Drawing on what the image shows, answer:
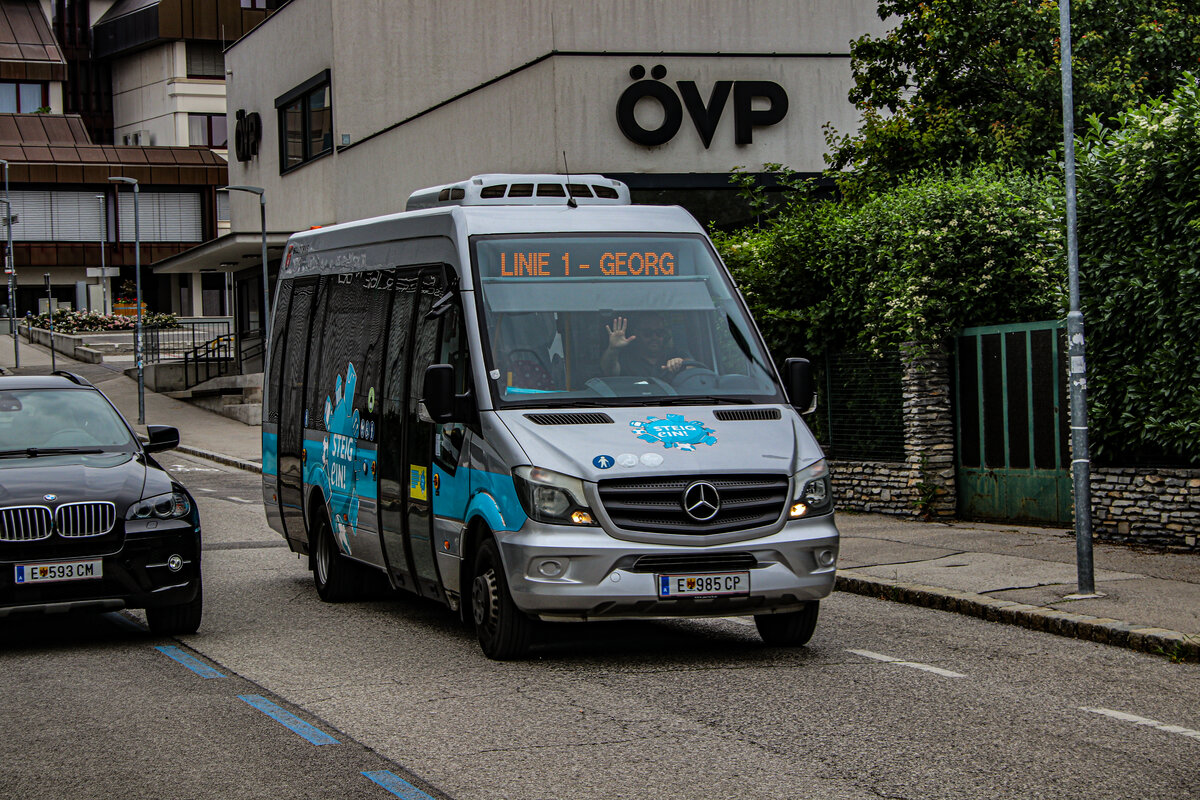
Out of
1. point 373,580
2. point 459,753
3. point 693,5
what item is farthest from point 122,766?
point 693,5

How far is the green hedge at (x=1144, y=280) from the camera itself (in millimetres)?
13703

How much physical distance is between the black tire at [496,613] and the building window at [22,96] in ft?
324

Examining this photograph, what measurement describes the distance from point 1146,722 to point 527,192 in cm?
590

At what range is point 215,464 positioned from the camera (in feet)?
112

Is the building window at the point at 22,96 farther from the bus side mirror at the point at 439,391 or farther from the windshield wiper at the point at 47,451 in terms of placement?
the bus side mirror at the point at 439,391

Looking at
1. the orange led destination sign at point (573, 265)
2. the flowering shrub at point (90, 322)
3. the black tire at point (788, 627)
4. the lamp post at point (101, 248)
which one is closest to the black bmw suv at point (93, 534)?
the orange led destination sign at point (573, 265)

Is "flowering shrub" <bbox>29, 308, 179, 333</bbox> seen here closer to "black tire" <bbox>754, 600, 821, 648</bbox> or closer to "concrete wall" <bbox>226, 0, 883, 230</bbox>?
"concrete wall" <bbox>226, 0, 883, 230</bbox>

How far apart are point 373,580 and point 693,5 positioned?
69.0 feet

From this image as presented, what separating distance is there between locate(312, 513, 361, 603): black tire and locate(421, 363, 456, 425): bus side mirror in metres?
3.24

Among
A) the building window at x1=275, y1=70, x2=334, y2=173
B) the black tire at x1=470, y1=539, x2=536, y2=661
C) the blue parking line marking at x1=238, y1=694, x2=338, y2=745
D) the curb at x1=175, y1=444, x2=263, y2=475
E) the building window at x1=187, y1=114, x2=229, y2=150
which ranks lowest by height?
the curb at x1=175, y1=444, x2=263, y2=475

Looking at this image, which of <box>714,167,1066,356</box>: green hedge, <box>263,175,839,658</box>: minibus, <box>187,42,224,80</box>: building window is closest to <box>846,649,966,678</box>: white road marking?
<box>263,175,839,658</box>: minibus

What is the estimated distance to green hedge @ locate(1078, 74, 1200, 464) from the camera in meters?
13.7

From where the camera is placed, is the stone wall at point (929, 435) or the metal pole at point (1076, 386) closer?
the metal pole at point (1076, 386)

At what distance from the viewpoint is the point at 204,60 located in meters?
97.6
